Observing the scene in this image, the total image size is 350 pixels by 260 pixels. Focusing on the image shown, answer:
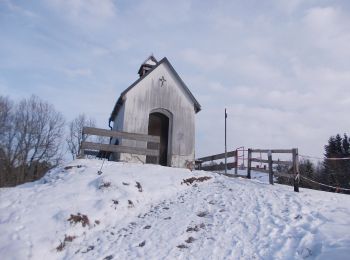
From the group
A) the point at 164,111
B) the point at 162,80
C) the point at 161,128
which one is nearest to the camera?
the point at 164,111

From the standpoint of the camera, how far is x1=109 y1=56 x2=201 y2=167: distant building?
61.4ft

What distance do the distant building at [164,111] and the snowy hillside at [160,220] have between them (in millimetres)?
5309

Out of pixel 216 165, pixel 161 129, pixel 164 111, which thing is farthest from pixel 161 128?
pixel 216 165

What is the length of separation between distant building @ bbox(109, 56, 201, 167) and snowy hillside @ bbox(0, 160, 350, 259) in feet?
17.4

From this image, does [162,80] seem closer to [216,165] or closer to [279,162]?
[216,165]

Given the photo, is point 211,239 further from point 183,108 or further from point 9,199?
point 183,108

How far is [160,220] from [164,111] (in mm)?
9959

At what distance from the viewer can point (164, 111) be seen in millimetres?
19594

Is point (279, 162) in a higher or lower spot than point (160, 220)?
higher

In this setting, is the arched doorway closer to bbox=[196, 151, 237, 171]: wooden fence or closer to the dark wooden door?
the dark wooden door

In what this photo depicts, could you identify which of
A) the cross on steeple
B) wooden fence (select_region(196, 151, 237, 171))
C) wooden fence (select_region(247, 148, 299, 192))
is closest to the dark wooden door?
the cross on steeple

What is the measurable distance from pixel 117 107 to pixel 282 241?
1470 centimetres

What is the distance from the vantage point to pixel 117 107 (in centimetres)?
2098

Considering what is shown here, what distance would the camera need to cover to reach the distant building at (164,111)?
1872cm
